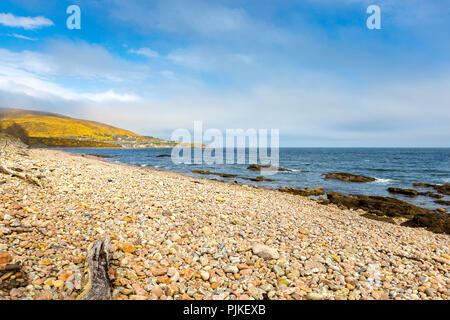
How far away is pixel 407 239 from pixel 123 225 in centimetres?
1043

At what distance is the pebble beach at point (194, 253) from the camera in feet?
12.8

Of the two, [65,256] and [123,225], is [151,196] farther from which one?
[65,256]

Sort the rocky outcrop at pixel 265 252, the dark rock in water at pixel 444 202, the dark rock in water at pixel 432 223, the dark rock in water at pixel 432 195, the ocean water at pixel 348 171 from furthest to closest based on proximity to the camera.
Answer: the ocean water at pixel 348 171
the dark rock in water at pixel 432 195
the dark rock in water at pixel 444 202
the dark rock in water at pixel 432 223
the rocky outcrop at pixel 265 252

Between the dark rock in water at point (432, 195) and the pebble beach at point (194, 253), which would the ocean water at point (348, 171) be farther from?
the pebble beach at point (194, 253)

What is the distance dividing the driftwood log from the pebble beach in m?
0.20

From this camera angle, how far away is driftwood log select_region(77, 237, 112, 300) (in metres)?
3.30

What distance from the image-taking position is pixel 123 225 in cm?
610

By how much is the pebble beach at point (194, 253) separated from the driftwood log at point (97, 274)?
0.20m

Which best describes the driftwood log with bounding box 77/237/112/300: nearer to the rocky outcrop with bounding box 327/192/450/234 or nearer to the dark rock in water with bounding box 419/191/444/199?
the rocky outcrop with bounding box 327/192/450/234

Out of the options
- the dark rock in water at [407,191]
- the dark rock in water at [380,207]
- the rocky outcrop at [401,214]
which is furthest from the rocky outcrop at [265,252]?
the dark rock in water at [407,191]

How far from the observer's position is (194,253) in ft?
17.0

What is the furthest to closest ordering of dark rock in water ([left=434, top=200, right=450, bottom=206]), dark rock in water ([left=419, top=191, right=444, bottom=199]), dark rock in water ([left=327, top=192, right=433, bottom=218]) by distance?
dark rock in water ([left=419, top=191, right=444, bottom=199]), dark rock in water ([left=434, top=200, right=450, bottom=206]), dark rock in water ([left=327, top=192, right=433, bottom=218])

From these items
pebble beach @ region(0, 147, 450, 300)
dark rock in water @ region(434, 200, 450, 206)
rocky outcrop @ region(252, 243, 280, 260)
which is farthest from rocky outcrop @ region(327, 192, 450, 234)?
rocky outcrop @ region(252, 243, 280, 260)

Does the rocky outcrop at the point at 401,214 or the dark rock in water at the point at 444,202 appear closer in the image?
the rocky outcrop at the point at 401,214
